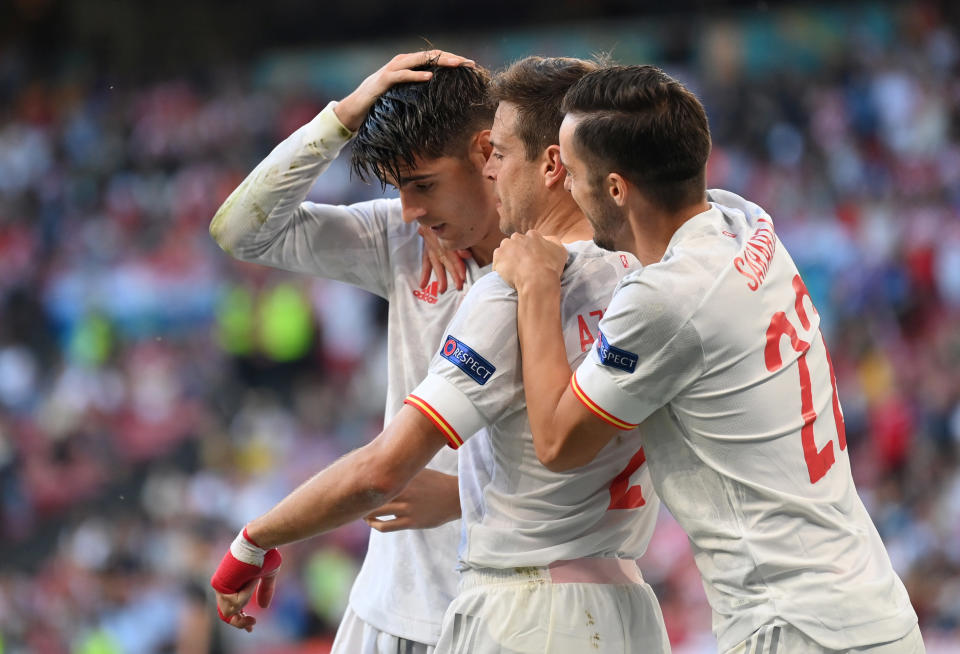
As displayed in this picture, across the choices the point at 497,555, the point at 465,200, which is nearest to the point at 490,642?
the point at 497,555

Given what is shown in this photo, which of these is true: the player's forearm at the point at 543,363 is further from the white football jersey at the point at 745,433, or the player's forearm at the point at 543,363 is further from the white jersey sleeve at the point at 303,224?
the white jersey sleeve at the point at 303,224

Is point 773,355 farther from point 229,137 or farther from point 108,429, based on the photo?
point 229,137

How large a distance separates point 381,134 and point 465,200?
0.78 ft

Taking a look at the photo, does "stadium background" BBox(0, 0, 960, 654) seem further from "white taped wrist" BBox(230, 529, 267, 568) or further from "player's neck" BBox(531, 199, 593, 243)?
"player's neck" BBox(531, 199, 593, 243)

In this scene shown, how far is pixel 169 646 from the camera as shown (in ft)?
22.1

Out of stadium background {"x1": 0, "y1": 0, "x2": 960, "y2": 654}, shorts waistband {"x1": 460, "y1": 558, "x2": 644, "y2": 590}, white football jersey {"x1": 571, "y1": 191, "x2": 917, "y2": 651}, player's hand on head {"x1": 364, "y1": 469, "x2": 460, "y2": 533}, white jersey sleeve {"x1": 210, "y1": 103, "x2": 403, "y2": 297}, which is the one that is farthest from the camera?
stadium background {"x1": 0, "y1": 0, "x2": 960, "y2": 654}

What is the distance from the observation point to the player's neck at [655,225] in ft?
6.85

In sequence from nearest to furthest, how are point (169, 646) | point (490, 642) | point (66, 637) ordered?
point (490, 642) → point (169, 646) → point (66, 637)

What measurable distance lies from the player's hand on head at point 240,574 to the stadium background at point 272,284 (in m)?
3.79

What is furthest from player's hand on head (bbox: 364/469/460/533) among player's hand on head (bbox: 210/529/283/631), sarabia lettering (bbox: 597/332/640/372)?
sarabia lettering (bbox: 597/332/640/372)

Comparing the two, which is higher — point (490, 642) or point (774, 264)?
point (774, 264)

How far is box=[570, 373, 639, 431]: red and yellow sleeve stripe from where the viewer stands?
199cm

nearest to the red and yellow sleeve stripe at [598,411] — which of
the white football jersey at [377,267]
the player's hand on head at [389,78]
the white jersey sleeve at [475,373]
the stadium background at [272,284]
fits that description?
the white jersey sleeve at [475,373]

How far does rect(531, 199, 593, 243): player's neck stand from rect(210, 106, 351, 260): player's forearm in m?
0.57
